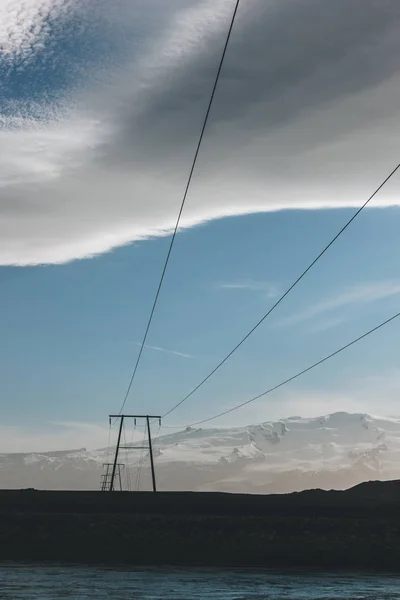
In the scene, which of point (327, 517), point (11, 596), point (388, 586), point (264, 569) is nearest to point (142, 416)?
point (327, 517)

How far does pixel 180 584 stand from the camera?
39.0 metres

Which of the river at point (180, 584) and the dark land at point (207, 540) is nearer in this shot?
the river at point (180, 584)

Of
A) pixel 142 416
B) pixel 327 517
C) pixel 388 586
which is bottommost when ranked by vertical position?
pixel 388 586

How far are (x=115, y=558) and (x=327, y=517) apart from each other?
2121cm

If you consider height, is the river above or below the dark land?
below

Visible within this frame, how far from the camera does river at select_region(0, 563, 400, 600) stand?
3369cm

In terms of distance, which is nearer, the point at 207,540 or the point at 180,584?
the point at 180,584

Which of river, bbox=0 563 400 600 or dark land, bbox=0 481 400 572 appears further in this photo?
dark land, bbox=0 481 400 572

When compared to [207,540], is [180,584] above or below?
below

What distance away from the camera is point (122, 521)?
6544cm

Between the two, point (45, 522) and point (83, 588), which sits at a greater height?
point (45, 522)

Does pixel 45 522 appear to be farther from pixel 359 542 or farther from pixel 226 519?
pixel 359 542

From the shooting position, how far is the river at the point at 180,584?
33688mm

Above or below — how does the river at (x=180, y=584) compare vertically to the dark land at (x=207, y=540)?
below
